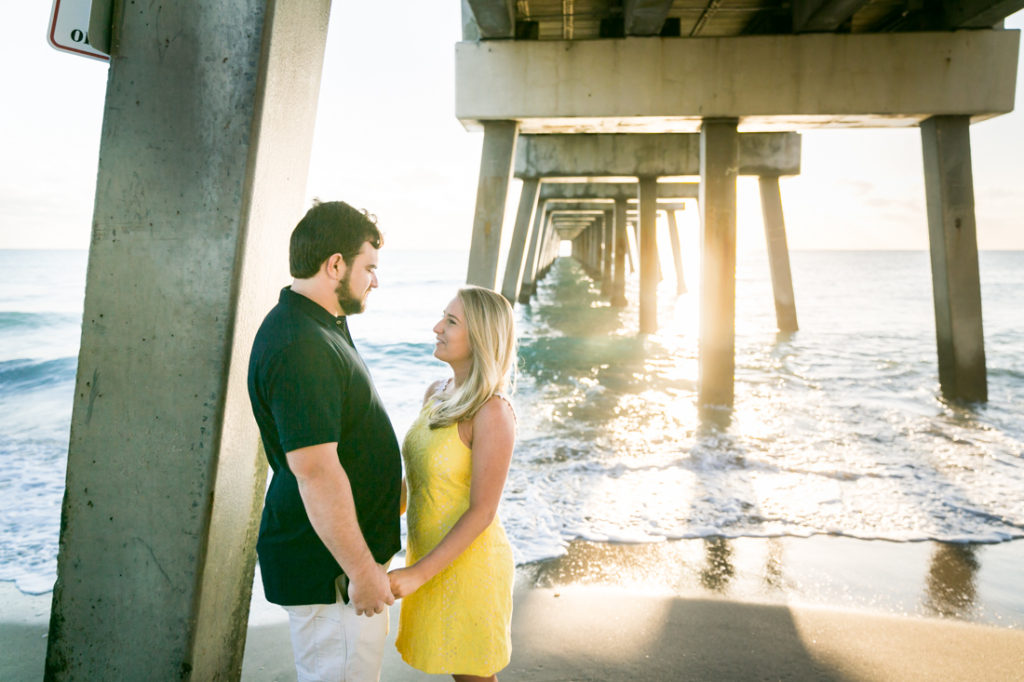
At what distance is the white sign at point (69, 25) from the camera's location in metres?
1.70

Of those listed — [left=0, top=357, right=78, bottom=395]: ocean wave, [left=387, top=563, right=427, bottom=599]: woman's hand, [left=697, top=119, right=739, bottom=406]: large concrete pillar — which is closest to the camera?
[left=387, top=563, right=427, bottom=599]: woman's hand

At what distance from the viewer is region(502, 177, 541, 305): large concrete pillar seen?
17328 mm

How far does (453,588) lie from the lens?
1.73 m

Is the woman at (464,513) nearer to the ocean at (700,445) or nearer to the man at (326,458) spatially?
the man at (326,458)

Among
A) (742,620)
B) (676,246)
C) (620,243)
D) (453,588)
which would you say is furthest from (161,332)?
(676,246)

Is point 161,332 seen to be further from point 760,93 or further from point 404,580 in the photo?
point 760,93

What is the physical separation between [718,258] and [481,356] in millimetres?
6488

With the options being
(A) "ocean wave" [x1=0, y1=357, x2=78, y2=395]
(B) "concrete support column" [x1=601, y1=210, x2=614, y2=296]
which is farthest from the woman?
(B) "concrete support column" [x1=601, y1=210, x2=614, y2=296]

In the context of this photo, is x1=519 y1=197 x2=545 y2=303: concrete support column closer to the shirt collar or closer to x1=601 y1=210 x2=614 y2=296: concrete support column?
x1=601 y1=210 x2=614 y2=296: concrete support column

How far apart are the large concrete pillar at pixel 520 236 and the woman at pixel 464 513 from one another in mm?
15272

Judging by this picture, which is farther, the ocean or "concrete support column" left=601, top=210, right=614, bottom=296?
"concrete support column" left=601, top=210, right=614, bottom=296

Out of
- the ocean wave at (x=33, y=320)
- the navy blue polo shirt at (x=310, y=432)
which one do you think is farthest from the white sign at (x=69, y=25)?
the ocean wave at (x=33, y=320)

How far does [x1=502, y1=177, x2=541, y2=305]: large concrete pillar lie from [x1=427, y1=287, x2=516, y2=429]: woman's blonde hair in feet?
50.0

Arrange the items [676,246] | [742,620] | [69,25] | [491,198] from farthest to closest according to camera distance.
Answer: [676,246]
[491,198]
[742,620]
[69,25]
